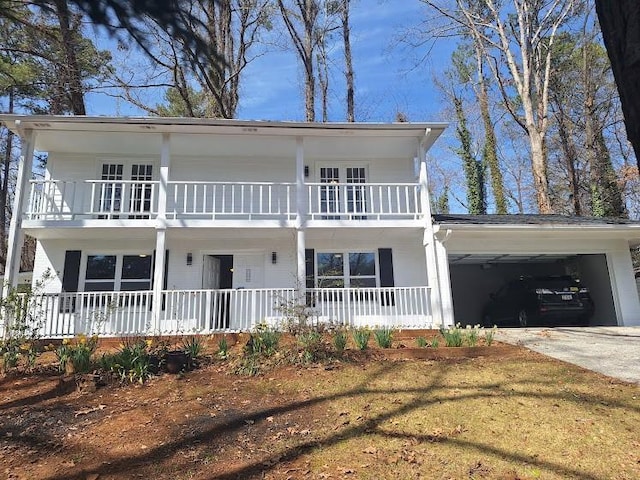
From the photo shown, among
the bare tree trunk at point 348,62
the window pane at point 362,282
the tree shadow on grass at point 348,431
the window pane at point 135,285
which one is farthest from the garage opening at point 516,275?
the bare tree trunk at point 348,62

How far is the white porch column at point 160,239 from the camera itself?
408 inches

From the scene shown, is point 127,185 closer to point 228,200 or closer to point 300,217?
point 228,200

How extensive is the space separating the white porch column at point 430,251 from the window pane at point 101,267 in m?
8.91

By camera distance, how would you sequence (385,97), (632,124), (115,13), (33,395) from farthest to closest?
(385,97)
(33,395)
(115,13)
(632,124)

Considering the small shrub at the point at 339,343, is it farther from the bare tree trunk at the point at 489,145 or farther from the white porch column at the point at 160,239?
the bare tree trunk at the point at 489,145

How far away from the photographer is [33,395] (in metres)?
6.00

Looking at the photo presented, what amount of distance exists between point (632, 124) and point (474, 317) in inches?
686

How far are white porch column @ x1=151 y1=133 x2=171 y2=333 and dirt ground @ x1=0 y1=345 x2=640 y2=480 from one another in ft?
11.7

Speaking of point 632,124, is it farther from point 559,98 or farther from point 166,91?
point 559,98

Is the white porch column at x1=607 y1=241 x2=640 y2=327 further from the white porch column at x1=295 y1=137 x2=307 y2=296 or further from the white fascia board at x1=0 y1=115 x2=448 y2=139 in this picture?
the white porch column at x1=295 y1=137 x2=307 y2=296

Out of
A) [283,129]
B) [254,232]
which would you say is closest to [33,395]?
[254,232]

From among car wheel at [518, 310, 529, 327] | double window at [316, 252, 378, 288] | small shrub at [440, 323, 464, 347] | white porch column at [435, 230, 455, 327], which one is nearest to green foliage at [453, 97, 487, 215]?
car wheel at [518, 310, 529, 327]

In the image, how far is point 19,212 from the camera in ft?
35.1

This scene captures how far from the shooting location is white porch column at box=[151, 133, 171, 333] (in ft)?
34.0
